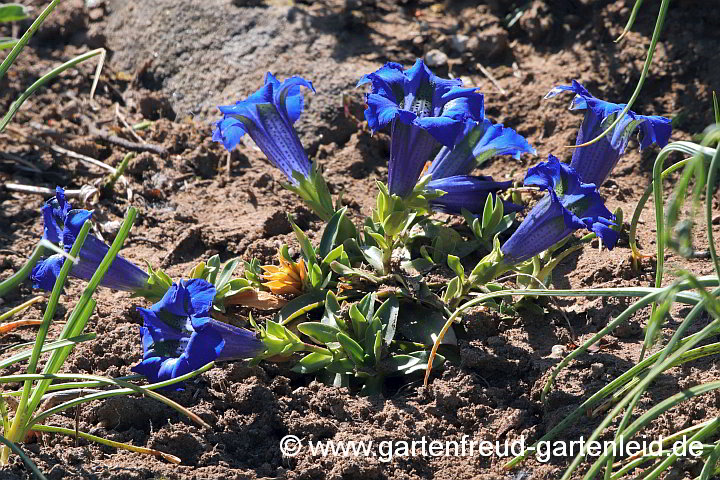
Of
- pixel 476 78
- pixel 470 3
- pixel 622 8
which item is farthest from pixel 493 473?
pixel 470 3

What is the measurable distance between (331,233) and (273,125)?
16.9 inches

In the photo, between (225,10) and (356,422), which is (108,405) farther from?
(225,10)

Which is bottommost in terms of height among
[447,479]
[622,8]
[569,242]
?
[447,479]

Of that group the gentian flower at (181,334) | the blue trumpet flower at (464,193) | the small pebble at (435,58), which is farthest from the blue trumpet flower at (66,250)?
the small pebble at (435,58)

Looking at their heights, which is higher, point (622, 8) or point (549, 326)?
point (622, 8)

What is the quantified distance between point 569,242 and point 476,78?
129 cm

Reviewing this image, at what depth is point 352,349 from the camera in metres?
2.54

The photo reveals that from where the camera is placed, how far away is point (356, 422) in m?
2.46

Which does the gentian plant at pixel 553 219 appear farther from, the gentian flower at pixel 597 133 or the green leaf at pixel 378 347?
the green leaf at pixel 378 347

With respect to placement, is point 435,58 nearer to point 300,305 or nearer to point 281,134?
point 281,134

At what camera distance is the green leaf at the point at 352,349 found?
8.28 ft

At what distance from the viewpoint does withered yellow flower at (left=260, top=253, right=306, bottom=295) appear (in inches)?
111

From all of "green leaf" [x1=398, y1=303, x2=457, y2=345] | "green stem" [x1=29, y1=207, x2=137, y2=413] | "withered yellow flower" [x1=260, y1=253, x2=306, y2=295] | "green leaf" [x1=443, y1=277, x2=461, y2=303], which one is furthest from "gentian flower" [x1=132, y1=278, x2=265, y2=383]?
"green leaf" [x1=443, y1=277, x2=461, y2=303]

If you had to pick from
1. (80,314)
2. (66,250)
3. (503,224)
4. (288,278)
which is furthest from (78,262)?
(503,224)
